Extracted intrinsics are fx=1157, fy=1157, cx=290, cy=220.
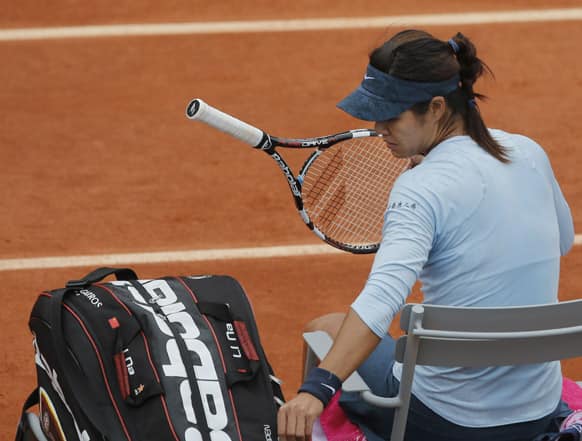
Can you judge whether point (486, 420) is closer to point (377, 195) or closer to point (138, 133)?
point (377, 195)

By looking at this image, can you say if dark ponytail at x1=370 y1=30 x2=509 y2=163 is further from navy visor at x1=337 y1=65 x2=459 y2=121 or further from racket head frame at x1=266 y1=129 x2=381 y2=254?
racket head frame at x1=266 y1=129 x2=381 y2=254

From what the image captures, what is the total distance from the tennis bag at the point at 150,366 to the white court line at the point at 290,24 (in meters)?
4.89

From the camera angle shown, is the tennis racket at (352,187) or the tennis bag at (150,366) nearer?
the tennis bag at (150,366)

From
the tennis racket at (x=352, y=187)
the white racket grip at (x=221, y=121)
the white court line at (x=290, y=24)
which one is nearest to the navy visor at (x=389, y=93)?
the white racket grip at (x=221, y=121)

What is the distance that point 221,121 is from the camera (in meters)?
3.55

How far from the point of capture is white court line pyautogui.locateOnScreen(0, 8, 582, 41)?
8148 millimetres

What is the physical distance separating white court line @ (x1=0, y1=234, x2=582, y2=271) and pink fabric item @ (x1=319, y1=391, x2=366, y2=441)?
254cm

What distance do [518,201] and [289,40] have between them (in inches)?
210

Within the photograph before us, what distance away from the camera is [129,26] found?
826 centimetres

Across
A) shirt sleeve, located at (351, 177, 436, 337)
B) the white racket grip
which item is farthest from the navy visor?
the white racket grip

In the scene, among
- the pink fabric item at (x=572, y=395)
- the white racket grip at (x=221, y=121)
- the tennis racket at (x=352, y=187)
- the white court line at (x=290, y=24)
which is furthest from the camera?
the white court line at (x=290, y=24)

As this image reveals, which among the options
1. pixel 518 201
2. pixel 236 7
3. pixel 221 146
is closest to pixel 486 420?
pixel 518 201

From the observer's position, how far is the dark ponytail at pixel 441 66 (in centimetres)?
299

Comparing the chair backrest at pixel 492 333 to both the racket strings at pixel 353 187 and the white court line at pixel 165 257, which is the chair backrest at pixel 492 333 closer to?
the racket strings at pixel 353 187
